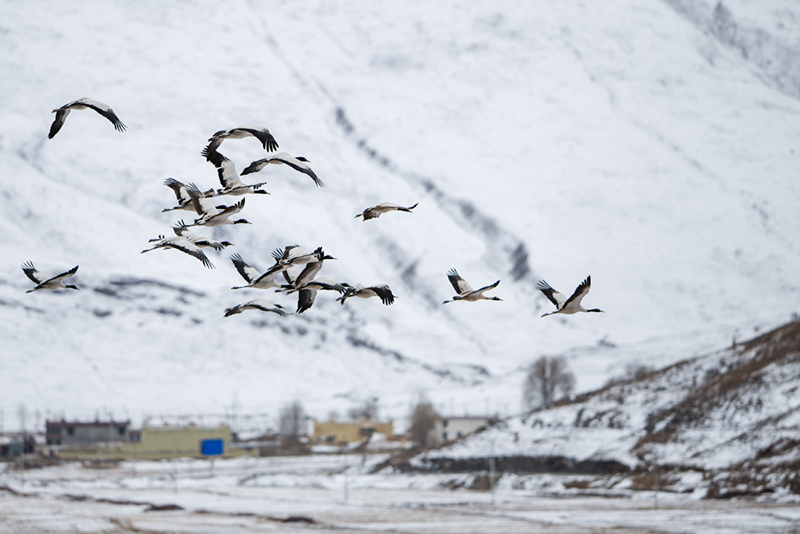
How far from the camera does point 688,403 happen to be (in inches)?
3017

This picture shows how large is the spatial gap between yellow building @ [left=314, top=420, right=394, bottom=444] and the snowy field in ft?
208

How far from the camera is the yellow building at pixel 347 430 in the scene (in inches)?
6068

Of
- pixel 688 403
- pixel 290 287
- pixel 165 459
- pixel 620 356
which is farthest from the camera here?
pixel 620 356

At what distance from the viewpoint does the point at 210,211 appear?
64.3 feet

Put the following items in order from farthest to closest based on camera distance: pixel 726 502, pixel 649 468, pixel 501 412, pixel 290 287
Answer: pixel 501 412, pixel 649 468, pixel 726 502, pixel 290 287

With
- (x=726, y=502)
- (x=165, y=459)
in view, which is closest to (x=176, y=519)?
(x=726, y=502)

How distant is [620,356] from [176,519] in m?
142

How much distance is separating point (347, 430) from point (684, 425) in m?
88.0

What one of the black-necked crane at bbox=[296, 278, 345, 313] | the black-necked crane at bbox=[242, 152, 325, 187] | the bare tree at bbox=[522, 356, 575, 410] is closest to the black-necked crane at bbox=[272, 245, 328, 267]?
the black-necked crane at bbox=[296, 278, 345, 313]

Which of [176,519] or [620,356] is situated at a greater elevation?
[620,356]

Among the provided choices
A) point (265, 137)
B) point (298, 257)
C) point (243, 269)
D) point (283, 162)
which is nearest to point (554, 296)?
point (298, 257)

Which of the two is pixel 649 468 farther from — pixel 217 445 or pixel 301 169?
pixel 301 169

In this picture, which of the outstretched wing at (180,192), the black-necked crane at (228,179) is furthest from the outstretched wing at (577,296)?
the outstretched wing at (180,192)

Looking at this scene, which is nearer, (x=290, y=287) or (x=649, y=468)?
(x=290, y=287)
